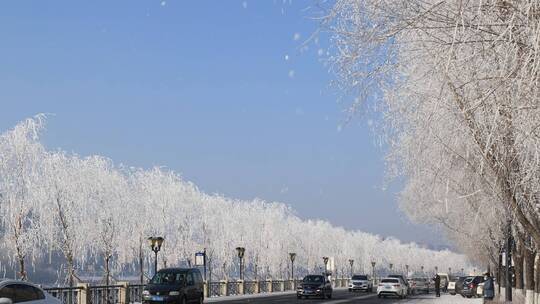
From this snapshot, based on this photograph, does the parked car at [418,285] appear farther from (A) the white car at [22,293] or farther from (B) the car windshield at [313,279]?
(A) the white car at [22,293]

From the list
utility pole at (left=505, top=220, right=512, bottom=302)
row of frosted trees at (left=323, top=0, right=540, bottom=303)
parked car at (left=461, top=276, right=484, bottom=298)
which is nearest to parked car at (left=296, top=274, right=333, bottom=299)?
parked car at (left=461, top=276, right=484, bottom=298)

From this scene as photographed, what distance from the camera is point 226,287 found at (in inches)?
2408

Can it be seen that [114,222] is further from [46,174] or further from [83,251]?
[46,174]

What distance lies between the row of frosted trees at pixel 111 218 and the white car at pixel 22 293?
33.2 m

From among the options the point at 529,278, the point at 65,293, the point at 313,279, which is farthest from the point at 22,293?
the point at 313,279

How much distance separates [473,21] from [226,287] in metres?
52.6

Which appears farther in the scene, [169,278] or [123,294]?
[123,294]

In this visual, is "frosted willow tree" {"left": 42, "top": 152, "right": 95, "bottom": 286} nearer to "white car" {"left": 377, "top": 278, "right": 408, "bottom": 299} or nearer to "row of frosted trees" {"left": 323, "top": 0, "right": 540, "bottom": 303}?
"white car" {"left": 377, "top": 278, "right": 408, "bottom": 299}

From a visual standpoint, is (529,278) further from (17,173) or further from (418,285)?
(418,285)

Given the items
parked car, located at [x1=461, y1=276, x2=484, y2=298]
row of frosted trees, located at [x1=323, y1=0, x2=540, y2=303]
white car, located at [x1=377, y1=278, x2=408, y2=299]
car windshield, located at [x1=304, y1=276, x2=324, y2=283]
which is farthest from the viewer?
parked car, located at [x1=461, y1=276, x2=484, y2=298]

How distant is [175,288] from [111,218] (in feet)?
118

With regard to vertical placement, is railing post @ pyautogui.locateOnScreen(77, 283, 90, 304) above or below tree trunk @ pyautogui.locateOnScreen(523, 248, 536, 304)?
below

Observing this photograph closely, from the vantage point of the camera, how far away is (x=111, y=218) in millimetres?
68625

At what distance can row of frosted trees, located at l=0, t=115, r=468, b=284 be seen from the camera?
51.5 meters
